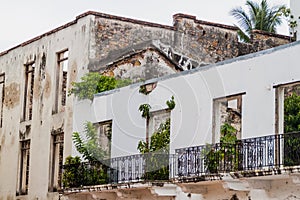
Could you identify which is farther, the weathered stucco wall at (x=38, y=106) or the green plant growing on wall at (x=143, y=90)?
the weathered stucco wall at (x=38, y=106)

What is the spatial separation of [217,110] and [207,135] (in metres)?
0.66

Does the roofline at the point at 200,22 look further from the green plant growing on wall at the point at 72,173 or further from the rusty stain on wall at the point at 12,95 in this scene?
the green plant growing on wall at the point at 72,173

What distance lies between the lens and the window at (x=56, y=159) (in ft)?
90.7

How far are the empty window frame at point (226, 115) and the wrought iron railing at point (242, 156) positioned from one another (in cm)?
74

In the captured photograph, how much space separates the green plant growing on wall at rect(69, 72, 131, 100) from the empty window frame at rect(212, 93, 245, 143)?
3316mm

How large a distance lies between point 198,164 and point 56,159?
848 cm

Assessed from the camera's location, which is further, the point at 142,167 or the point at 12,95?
the point at 12,95

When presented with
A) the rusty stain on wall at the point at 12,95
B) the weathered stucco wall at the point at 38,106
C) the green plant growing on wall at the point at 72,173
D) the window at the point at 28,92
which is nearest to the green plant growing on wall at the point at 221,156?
the green plant growing on wall at the point at 72,173

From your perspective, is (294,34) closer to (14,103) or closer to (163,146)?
(163,146)

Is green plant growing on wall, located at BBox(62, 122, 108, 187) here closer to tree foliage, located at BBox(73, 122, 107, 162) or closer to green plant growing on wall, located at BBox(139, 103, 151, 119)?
tree foliage, located at BBox(73, 122, 107, 162)

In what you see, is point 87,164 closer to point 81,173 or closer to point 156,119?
point 81,173

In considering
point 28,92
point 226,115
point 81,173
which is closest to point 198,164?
point 226,115

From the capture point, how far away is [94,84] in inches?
1021

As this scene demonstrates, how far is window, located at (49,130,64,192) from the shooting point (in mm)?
27656
